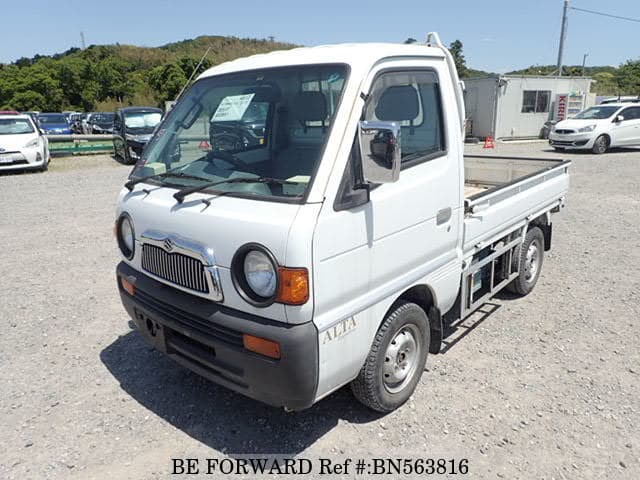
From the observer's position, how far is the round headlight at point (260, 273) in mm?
2365

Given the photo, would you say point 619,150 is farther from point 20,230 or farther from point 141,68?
point 141,68

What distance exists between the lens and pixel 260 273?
7.89 ft

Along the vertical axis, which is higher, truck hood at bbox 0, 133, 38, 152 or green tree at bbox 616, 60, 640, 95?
green tree at bbox 616, 60, 640, 95

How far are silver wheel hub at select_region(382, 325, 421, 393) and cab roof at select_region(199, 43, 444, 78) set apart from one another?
1.66 m

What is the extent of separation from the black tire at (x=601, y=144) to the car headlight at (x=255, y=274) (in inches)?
711

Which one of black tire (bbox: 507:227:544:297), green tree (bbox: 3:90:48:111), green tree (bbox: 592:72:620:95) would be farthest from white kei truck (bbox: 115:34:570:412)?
green tree (bbox: 592:72:620:95)

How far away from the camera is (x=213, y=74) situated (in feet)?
11.5

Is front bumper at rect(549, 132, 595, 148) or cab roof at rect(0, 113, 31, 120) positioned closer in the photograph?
cab roof at rect(0, 113, 31, 120)

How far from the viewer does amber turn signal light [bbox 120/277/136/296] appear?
3.16 m

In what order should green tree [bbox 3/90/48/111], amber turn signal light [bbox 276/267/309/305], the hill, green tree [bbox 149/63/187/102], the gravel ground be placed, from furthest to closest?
1. green tree [bbox 3/90/48/111]
2. the hill
3. green tree [bbox 149/63/187/102]
4. the gravel ground
5. amber turn signal light [bbox 276/267/309/305]

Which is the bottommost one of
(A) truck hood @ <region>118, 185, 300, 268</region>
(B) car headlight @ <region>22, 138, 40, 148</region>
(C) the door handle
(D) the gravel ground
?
(D) the gravel ground

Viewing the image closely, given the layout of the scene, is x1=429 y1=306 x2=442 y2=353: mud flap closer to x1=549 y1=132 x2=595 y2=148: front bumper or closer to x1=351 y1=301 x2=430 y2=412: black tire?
x1=351 y1=301 x2=430 y2=412: black tire

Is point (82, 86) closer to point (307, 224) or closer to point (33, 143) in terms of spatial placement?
point (33, 143)

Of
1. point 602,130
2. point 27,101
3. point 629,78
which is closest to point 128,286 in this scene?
point 602,130
